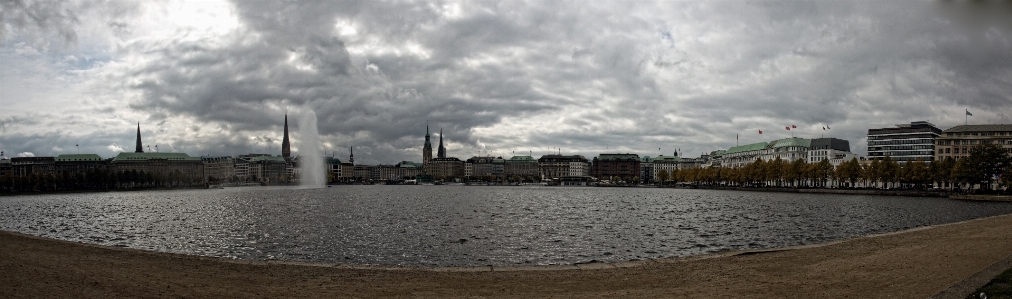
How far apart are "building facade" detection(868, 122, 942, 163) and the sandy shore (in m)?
168

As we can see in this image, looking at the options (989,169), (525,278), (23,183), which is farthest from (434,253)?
(23,183)

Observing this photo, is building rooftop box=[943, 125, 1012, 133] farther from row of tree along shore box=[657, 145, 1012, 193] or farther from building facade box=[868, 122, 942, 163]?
row of tree along shore box=[657, 145, 1012, 193]

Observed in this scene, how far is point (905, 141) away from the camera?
568 feet

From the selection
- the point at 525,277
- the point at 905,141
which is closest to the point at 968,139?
the point at 905,141

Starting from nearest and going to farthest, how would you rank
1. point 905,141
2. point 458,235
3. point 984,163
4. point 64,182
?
point 458,235
point 984,163
point 905,141
point 64,182

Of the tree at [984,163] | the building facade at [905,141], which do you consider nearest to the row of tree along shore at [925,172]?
the tree at [984,163]

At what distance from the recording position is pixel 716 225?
4703 cm

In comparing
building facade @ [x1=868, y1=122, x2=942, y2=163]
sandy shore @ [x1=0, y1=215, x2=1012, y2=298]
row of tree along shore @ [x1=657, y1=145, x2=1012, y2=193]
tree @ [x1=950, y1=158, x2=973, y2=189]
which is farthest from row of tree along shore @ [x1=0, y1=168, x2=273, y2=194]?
building facade @ [x1=868, y1=122, x2=942, y2=163]

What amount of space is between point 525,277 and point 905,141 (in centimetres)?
19194

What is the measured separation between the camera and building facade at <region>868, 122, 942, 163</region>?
548 feet

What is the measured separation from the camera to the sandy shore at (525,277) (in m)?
16.3

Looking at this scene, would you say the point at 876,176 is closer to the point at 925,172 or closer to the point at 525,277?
the point at 925,172

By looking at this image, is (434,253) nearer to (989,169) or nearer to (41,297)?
(41,297)

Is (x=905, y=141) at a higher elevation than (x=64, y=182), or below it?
higher
